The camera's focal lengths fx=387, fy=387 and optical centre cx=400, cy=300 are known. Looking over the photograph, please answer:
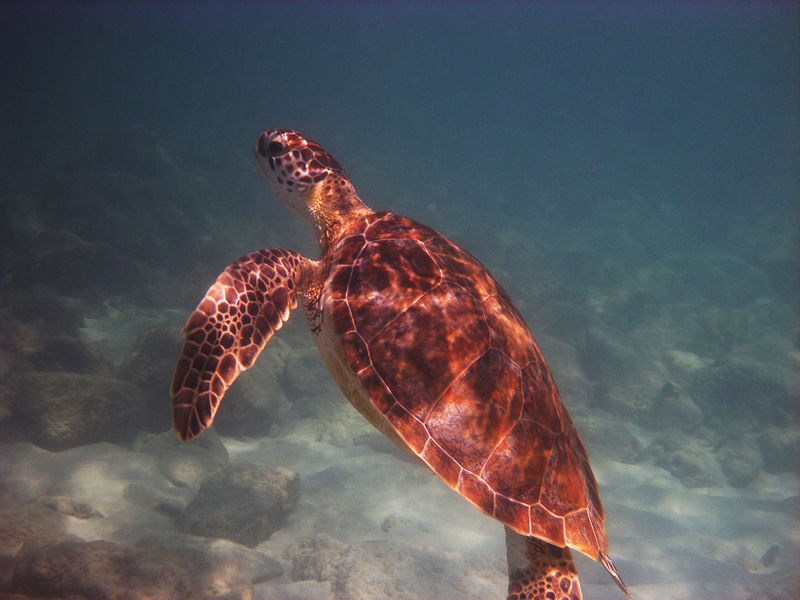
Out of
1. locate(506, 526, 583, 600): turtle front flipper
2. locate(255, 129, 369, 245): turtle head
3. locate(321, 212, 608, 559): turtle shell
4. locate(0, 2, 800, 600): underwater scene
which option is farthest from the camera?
locate(0, 2, 800, 600): underwater scene

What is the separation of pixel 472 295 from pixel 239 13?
333 feet

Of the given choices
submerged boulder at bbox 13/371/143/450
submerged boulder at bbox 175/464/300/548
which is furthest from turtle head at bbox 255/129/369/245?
submerged boulder at bbox 13/371/143/450

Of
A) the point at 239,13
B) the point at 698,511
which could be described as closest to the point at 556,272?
the point at 698,511

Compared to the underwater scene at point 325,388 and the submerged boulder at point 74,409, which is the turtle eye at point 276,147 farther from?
the submerged boulder at point 74,409

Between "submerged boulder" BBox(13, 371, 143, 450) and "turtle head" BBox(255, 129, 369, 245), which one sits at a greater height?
"turtle head" BBox(255, 129, 369, 245)

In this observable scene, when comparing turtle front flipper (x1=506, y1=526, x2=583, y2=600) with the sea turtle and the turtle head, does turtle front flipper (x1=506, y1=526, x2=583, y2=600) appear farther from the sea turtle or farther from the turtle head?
the turtle head

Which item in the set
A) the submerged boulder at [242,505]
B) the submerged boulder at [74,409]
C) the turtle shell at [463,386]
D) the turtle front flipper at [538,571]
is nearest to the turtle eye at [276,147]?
the turtle shell at [463,386]

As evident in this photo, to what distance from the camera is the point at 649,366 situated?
13.8 metres

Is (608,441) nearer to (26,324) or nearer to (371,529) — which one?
(371,529)

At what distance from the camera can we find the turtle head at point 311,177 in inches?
147

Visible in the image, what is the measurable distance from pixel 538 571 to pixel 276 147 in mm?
4046

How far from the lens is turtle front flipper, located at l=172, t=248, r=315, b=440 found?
217 cm

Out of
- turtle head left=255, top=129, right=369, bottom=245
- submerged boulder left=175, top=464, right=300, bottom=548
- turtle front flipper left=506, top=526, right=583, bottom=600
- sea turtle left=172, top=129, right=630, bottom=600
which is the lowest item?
submerged boulder left=175, top=464, right=300, bottom=548

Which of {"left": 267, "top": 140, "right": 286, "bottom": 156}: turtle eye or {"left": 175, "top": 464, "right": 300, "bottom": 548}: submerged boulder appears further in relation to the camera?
{"left": 175, "top": 464, "right": 300, "bottom": 548}: submerged boulder
